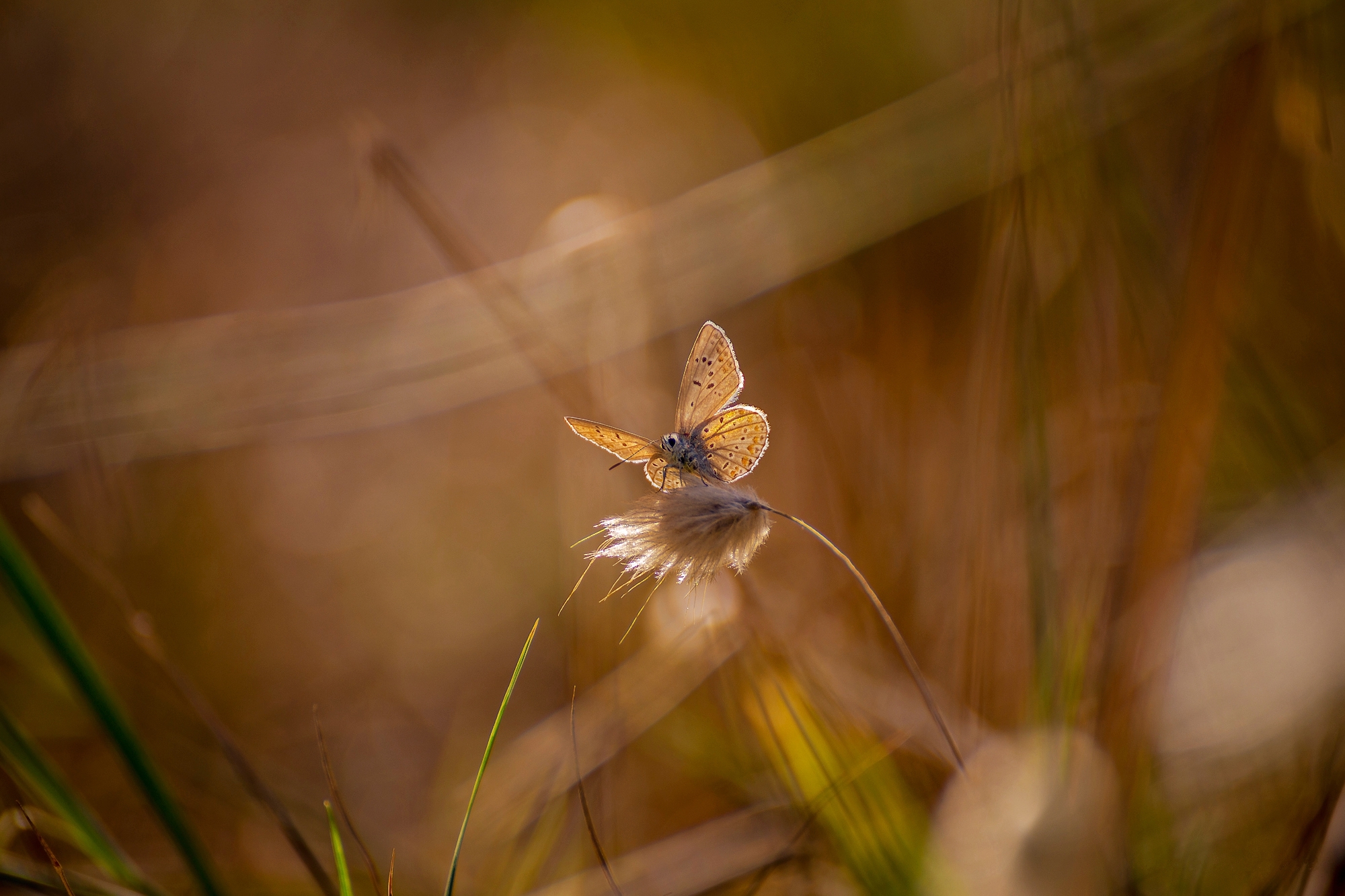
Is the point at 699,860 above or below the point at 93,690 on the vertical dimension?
below

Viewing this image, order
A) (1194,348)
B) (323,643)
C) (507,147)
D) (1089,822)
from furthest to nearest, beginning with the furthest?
1. (507,147)
2. (323,643)
3. (1194,348)
4. (1089,822)

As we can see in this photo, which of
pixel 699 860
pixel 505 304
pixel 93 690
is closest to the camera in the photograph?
pixel 93 690

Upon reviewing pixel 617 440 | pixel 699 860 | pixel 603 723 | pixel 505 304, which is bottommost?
pixel 699 860

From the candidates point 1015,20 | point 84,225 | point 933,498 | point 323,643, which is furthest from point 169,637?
point 1015,20

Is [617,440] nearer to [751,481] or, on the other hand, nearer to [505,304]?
[505,304]

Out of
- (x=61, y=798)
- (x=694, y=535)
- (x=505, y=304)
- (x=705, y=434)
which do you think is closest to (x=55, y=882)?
(x=61, y=798)

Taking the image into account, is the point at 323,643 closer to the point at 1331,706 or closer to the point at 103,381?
the point at 103,381

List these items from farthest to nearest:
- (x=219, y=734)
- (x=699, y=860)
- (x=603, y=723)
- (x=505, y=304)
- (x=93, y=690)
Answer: (x=505, y=304), (x=603, y=723), (x=699, y=860), (x=219, y=734), (x=93, y=690)
